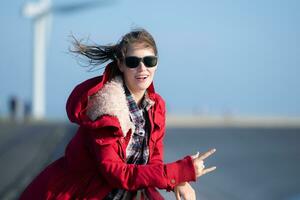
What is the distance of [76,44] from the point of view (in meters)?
5.22

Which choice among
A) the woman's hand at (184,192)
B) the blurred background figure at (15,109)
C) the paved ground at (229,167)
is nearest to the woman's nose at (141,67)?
the woman's hand at (184,192)

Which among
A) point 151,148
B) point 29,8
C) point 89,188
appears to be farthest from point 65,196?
point 29,8

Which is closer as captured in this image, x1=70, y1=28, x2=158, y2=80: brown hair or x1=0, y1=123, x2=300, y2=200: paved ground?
x1=70, y1=28, x2=158, y2=80: brown hair

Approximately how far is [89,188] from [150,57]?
2.67ft

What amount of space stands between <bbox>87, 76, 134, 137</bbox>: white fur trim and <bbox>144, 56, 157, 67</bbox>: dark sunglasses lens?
0.74ft

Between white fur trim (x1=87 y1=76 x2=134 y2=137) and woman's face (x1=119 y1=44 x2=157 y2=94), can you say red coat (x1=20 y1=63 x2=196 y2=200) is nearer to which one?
white fur trim (x1=87 y1=76 x2=134 y2=137)

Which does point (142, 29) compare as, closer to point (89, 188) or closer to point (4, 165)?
point (89, 188)

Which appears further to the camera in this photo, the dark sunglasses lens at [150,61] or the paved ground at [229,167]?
the paved ground at [229,167]

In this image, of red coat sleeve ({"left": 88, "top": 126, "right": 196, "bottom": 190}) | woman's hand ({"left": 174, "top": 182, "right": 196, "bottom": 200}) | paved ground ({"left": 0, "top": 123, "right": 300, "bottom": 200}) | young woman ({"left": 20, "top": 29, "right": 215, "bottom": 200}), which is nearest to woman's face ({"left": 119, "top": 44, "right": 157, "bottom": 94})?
young woman ({"left": 20, "top": 29, "right": 215, "bottom": 200})

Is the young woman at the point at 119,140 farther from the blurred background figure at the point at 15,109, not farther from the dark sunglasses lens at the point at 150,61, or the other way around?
the blurred background figure at the point at 15,109

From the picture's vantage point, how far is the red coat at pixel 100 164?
4.77 m

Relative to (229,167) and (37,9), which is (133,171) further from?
(37,9)

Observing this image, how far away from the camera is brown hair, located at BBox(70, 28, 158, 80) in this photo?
506 cm

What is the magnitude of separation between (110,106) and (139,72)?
291 mm
